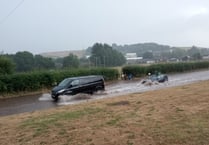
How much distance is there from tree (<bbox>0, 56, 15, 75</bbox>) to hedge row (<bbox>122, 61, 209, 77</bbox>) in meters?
20.8

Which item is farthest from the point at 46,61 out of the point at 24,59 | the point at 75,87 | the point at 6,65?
the point at 75,87

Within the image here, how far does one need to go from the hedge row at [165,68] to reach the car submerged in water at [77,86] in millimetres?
21129

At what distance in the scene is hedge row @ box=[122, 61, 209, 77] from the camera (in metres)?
51.4

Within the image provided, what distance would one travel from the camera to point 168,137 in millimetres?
7457

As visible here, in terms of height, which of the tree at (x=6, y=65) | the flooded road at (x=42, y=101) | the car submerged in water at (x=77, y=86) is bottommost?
the flooded road at (x=42, y=101)

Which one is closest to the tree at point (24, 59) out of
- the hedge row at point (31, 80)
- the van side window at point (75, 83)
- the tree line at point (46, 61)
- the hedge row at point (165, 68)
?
the tree line at point (46, 61)

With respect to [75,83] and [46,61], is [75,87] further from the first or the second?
[46,61]

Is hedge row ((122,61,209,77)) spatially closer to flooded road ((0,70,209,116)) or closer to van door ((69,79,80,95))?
flooded road ((0,70,209,116))

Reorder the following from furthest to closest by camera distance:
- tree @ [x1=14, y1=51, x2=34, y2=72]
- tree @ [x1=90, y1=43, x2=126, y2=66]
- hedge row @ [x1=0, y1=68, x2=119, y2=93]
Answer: tree @ [x1=90, y1=43, x2=126, y2=66] < tree @ [x1=14, y1=51, x2=34, y2=72] < hedge row @ [x1=0, y1=68, x2=119, y2=93]

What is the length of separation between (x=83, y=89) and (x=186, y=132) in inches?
829

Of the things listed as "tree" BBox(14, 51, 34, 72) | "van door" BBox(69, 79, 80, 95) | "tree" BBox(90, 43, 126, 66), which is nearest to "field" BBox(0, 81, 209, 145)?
"van door" BBox(69, 79, 80, 95)

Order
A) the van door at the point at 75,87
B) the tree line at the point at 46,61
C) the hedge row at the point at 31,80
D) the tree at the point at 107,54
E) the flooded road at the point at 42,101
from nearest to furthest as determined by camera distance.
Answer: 1. the flooded road at the point at 42,101
2. the van door at the point at 75,87
3. the hedge row at the point at 31,80
4. the tree line at the point at 46,61
5. the tree at the point at 107,54

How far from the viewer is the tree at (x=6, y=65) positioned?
34203 millimetres

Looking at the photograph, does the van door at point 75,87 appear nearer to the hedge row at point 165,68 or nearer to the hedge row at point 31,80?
the hedge row at point 31,80
